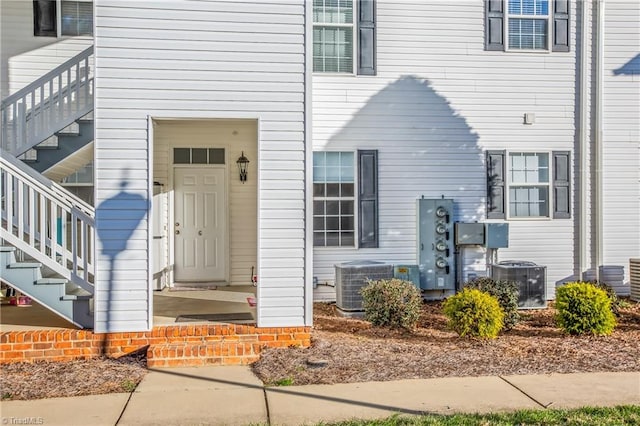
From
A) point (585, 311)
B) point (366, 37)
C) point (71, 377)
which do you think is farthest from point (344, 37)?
A: point (71, 377)

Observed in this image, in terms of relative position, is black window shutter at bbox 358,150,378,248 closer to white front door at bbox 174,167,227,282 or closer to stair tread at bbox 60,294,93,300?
white front door at bbox 174,167,227,282

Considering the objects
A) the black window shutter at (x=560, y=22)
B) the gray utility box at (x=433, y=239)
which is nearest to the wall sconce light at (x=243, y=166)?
the gray utility box at (x=433, y=239)

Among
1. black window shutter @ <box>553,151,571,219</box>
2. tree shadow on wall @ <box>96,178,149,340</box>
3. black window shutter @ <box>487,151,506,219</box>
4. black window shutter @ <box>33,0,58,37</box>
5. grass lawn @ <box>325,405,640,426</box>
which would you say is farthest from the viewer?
black window shutter @ <box>553,151,571,219</box>

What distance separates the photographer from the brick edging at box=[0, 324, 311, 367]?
5.46 metres

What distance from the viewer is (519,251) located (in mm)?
9383

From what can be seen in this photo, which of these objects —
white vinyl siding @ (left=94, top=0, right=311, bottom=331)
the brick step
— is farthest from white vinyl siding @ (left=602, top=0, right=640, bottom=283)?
the brick step

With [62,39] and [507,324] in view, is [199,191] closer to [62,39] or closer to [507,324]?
[62,39]

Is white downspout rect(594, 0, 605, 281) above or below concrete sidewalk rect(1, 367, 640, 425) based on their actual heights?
above

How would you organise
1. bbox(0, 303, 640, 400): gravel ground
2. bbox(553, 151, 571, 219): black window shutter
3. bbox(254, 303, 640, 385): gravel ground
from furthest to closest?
1. bbox(553, 151, 571, 219): black window shutter
2. bbox(254, 303, 640, 385): gravel ground
3. bbox(0, 303, 640, 400): gravel ground

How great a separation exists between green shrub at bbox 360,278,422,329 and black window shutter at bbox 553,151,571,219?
3.96 m

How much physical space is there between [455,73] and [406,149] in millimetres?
1535

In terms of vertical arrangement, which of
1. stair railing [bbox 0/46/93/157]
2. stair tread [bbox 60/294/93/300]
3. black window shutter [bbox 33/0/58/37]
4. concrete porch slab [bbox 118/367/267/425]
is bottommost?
concrete porch slab [bbox 118/367/267/425]

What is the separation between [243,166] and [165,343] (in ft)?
13.5

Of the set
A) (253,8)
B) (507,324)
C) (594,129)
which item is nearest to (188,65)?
(253,8)
